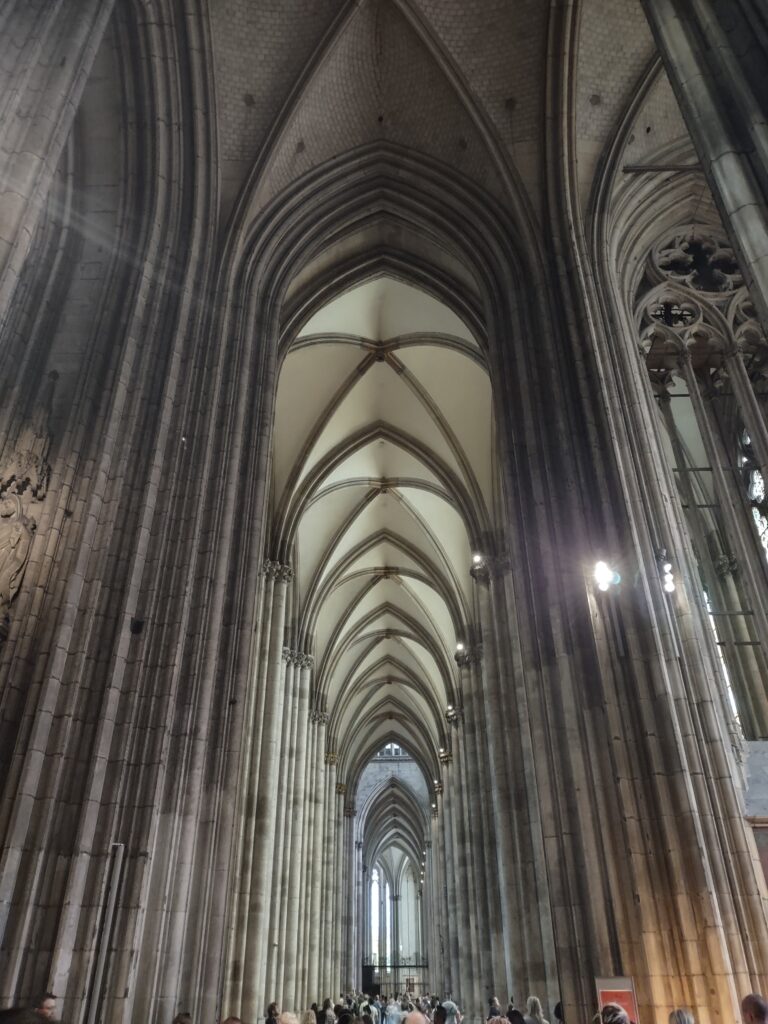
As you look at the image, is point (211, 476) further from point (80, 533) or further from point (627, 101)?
point (627, 101)

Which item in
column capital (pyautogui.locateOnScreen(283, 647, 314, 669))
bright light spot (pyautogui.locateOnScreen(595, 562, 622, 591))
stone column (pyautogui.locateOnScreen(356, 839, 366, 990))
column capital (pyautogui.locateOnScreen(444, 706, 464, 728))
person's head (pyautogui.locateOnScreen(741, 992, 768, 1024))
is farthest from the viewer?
stone column (pyautogui.locateOnScreen(356, 839, 366, 990))

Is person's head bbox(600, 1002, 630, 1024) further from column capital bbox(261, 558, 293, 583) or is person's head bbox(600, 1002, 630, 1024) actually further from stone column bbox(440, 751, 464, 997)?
stone column bbox(440, 751, 464, 997)

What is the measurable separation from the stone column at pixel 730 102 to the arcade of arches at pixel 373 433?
0.9 inches

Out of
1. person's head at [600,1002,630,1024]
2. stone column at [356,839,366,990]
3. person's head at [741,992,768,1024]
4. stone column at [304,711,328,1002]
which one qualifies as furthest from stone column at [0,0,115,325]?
stone column at [356,839,366,990]

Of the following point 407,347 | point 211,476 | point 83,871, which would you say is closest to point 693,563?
point 211,476

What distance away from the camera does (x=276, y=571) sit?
641 inches

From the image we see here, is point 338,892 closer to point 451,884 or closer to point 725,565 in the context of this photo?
point 451,884

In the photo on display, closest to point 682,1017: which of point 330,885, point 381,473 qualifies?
point 381,473

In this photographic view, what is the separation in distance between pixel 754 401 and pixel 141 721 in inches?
343

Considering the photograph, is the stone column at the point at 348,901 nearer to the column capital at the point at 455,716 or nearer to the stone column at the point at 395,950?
the column capital at the point at 455,716

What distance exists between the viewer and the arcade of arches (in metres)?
6.21

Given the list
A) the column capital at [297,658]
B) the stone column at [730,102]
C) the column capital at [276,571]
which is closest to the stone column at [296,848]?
the column capital at [297,658]

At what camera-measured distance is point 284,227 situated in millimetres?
11812

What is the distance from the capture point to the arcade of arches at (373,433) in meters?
6.21
